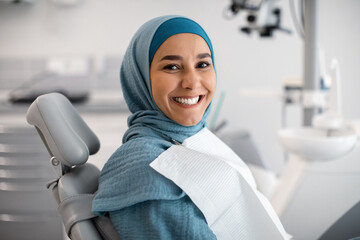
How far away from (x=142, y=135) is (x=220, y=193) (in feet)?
0.75

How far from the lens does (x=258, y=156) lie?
7.79 ft

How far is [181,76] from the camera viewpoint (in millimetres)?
873

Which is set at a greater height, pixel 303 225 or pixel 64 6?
pixel 64 6

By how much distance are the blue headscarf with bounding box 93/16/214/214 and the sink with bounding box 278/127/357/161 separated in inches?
23.4

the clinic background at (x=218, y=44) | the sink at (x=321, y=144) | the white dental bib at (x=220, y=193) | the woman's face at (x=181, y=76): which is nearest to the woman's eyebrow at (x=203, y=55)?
the woman's face at (x=181, y=76)

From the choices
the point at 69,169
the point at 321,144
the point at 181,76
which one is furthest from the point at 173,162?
the point at 321,144

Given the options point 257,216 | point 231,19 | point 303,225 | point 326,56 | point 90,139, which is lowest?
point 303,225

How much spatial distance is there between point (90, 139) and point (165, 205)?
38cm

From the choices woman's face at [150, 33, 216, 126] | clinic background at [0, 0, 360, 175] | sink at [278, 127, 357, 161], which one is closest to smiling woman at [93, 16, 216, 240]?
woman's face at [150, 33, 216, 126]

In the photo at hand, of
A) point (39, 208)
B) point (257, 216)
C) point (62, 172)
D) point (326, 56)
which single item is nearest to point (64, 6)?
point (39, 208)

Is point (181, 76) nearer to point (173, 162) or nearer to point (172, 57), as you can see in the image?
point (172, 57)

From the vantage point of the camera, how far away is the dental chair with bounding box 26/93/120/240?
0.80m

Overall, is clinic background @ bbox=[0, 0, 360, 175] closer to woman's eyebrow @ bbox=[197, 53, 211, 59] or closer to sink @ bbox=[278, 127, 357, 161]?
sink @ bbox=[278, 127, 357, 161]

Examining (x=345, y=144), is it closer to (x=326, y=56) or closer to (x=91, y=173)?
(x=91, y=173)
